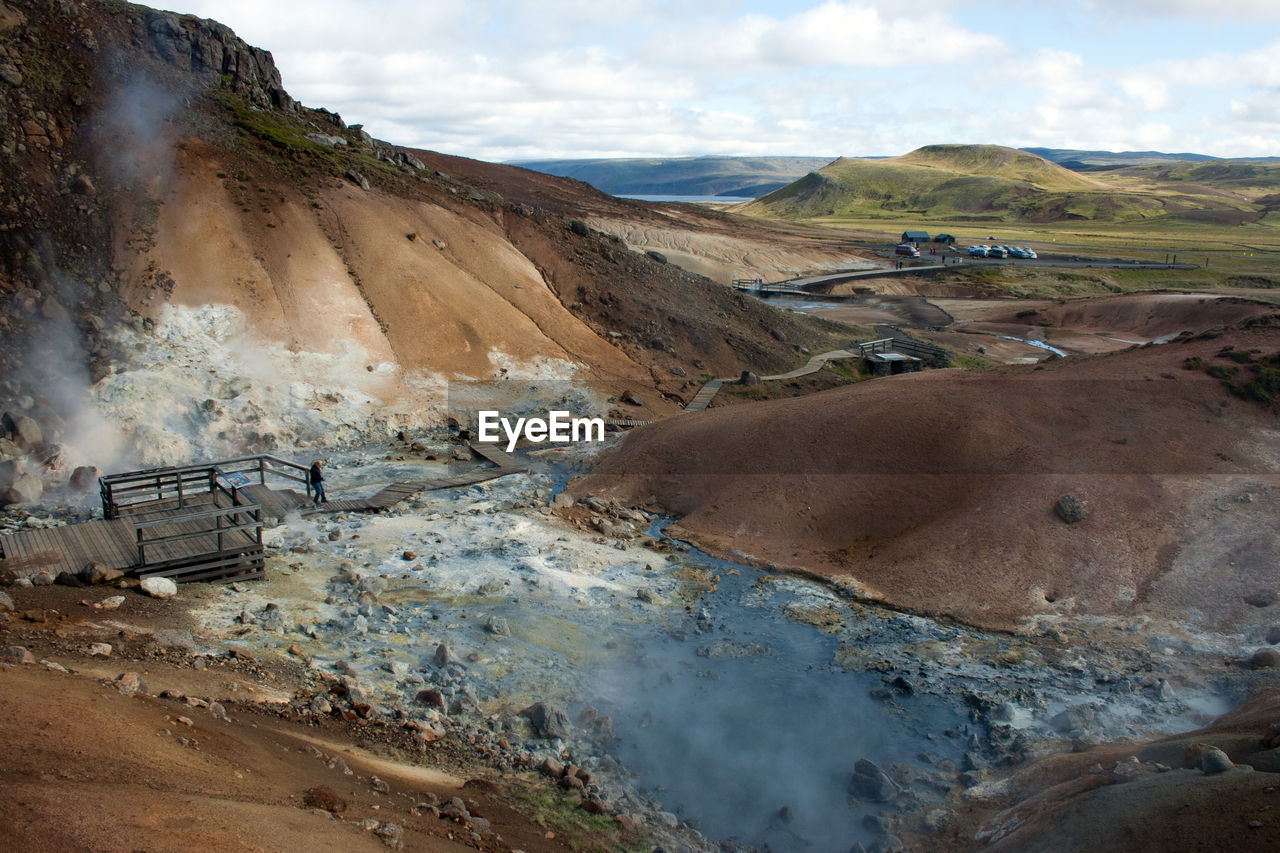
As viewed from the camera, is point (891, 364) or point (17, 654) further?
point (891, 364)

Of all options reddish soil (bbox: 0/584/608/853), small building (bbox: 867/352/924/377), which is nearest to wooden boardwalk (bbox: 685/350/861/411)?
small building (bbox: 867/352/924/377)

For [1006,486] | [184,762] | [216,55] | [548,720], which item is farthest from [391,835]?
[216,55]

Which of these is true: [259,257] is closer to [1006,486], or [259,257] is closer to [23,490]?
[23,490]

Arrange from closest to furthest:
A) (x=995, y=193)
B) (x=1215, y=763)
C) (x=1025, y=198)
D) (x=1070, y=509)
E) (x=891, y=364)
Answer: (x=1215, y=763)
(x=1070, y=509)
(x=891, y=364)
(x=1025, y=198)
(x=995, y=193)

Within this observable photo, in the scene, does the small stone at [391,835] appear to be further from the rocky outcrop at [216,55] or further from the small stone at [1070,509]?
the rocky outcrop at [216,55]

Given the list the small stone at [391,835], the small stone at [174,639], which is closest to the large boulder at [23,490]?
the small stone at [174,639]

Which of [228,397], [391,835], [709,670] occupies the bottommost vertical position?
[709,670]
